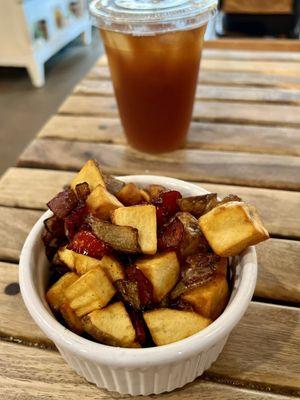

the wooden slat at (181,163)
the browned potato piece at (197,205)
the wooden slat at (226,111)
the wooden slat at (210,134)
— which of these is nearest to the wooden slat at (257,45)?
the wooden slat at (226,111)

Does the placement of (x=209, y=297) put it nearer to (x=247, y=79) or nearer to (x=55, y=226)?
(x=55, y=226)

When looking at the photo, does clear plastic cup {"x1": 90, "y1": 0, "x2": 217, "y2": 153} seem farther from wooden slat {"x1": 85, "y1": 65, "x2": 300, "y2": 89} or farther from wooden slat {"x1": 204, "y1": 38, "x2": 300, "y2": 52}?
wooden slat {"x1": 204, "y1": 38, "x2": 300, "y2": 52}

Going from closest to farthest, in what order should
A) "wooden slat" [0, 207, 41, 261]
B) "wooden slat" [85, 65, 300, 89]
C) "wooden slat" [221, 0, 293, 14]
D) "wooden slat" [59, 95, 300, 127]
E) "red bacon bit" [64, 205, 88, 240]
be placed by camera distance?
"red bacon bit" [64, 205, 88, 240]
"wooden slat" [0, 207, 41, 261]
"wooden slat" [59, 95, 300, 127]
"wooden slat" [85, 65, 300, 89]
"wooden slat" [221, 0, 293, 14]

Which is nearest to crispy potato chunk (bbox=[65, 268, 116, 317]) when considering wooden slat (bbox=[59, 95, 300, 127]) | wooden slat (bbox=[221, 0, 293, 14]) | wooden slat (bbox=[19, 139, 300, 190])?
wooden slat (bbox=[19, 139, 300, 190])

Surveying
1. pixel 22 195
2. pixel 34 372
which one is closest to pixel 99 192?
pixel 34 372

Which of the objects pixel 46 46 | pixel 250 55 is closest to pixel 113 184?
pixel 250 55

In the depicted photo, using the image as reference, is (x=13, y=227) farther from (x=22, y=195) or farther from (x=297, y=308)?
(x=297, y=308)

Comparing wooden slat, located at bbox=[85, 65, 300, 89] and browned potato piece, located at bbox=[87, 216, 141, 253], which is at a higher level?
browned potato piece, located at bbox=[87, 216, 141, 253]
